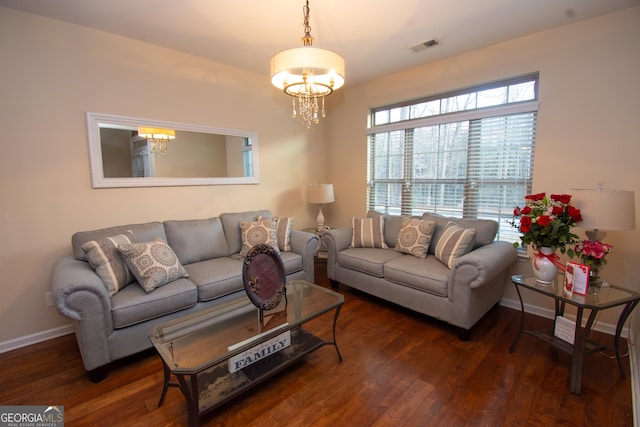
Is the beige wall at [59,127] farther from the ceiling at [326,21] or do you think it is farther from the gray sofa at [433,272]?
the gray sofa at [433,272]

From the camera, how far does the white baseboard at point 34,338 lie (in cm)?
231

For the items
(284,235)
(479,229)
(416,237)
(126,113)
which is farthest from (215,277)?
(479,229)

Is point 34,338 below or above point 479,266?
below

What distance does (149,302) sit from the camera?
2.08 metres

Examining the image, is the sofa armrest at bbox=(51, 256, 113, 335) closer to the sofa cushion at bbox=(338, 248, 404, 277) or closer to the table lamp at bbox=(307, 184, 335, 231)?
the sofa cushion at bbox=(338, 248, 404, 277)

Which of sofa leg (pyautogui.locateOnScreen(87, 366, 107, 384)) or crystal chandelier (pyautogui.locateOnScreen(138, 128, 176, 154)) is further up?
crystal chandelier (pyautogui.locateOnScreen(138, 128, 176, 154))

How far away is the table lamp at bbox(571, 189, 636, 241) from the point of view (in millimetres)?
1872

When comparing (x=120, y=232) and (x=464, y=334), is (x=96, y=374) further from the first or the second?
(x=464, y=334)

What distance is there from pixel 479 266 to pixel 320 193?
84.9 inches

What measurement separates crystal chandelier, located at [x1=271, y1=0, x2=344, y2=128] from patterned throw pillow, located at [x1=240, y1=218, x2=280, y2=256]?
1.37 metres

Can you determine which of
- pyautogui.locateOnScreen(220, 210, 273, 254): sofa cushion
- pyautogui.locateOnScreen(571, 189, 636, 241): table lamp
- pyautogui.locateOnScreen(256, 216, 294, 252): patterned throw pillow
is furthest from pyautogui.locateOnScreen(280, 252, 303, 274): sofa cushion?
pyautogui.locateOnScreen(571, 189, 636, 241): table lamp

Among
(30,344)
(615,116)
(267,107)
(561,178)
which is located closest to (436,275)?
(561,178)
